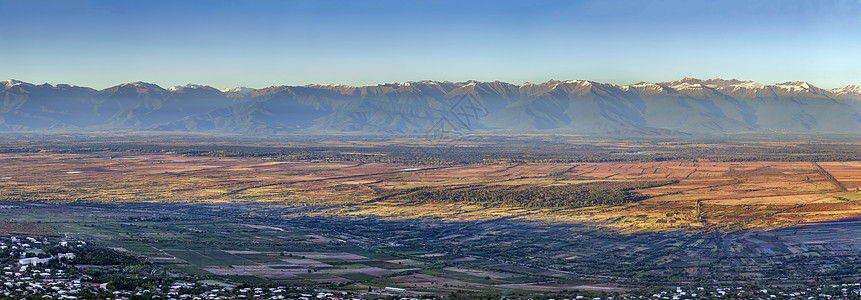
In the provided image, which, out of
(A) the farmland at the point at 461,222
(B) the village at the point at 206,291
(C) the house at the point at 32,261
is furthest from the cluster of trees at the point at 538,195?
(C) the house at the point at 32,261

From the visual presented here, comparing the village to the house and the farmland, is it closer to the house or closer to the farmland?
the house

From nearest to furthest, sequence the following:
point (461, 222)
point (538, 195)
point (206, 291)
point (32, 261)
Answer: point (206, 291)
point (32, 261)
point (461, 222)
point (538, 195)

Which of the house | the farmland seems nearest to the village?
the house

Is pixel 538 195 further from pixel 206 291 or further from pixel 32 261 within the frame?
pixel 32 261

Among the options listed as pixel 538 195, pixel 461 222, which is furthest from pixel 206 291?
pixel 538 195

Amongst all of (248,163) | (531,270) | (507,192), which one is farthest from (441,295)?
(248,163)

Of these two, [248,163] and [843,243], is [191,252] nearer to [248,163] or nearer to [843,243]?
[843,243]

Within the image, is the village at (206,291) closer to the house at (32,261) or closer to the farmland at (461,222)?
the house at (32,261)
